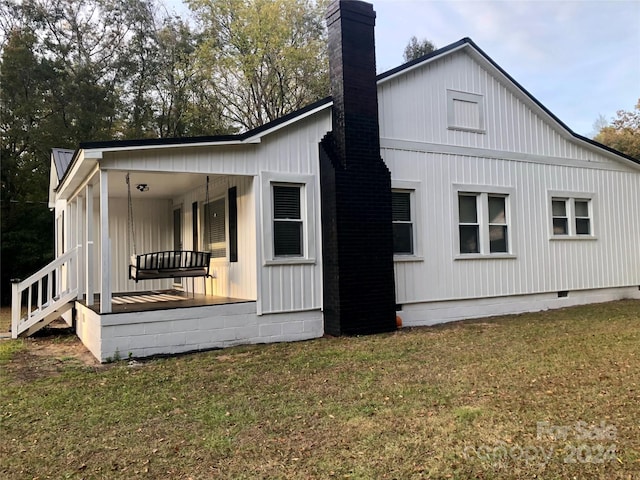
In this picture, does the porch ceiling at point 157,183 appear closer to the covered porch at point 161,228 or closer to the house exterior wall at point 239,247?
the covered porch at point 161,228

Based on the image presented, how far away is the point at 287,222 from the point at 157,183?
3.04 meters

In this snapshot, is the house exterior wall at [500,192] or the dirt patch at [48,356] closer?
the dirt patch at [48,356]

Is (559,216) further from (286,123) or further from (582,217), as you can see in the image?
(286,123)

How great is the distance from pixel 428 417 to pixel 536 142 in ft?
27.7

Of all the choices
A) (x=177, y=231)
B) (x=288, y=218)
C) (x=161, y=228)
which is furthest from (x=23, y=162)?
(x=288, y=218)

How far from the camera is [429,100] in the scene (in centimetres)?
946

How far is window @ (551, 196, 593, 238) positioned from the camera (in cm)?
1098

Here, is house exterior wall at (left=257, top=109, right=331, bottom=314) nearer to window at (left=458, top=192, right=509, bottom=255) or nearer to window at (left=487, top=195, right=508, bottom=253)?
window at (left=458, top=192, right=509, bottom=255)

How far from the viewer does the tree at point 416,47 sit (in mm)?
30000

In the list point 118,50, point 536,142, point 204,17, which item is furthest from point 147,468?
point 204,17

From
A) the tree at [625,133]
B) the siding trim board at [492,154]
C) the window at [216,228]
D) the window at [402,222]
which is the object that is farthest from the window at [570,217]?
the tree at [625,133]

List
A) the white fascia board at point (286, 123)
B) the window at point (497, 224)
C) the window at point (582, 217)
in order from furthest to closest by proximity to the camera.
Result: 1. the window at point (582, 217)
2. the window at point (497, 224)
3. the white fascia board at point (286, 123)

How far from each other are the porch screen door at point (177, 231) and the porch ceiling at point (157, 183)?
0.46 m

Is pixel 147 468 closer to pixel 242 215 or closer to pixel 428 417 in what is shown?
pixel 428 417
